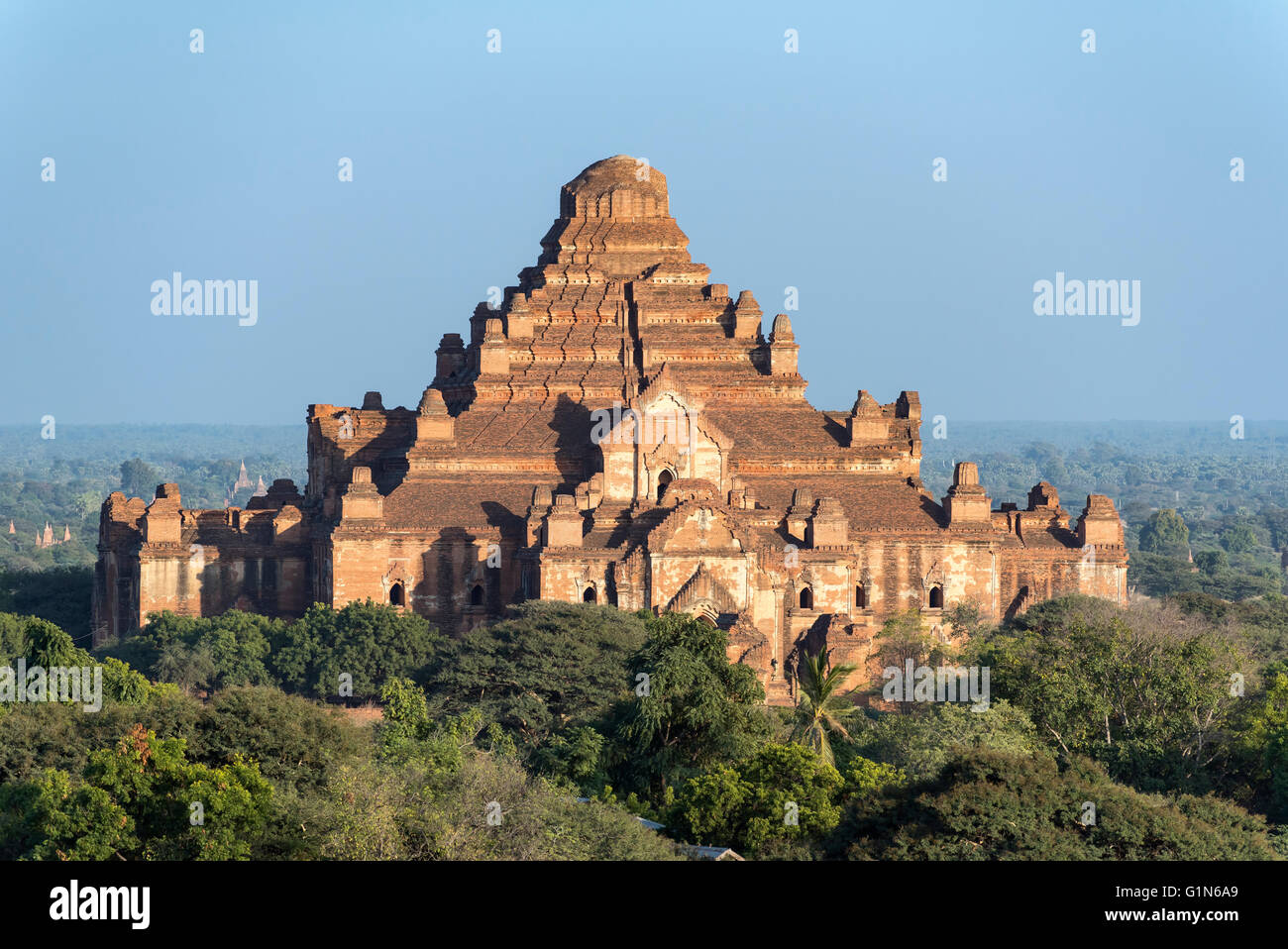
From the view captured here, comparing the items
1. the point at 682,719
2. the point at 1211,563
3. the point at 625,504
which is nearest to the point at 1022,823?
the point at 682,719

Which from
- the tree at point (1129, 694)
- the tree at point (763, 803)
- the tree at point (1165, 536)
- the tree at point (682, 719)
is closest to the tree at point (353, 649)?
the tree at point (682, 719)

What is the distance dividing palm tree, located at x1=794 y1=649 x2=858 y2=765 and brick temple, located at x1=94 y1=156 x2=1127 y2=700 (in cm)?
811

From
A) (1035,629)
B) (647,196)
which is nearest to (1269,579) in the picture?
(647,196)

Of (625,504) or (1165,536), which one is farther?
(1165,536)

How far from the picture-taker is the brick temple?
7631cm

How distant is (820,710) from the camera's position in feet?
197

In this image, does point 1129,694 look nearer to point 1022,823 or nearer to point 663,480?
point 1022,823

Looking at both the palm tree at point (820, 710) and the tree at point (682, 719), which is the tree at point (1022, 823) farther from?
the palm tree at point (820, 710)

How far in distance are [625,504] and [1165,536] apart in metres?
106

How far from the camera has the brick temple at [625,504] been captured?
7631 cm

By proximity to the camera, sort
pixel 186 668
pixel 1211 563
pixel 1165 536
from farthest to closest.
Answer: pixel 1165 536 → pixel 1211 563 → pixel 186 668

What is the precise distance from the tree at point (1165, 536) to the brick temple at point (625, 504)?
285 feet
